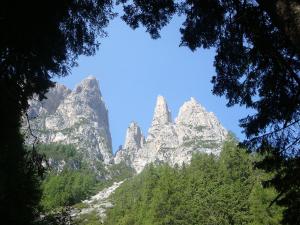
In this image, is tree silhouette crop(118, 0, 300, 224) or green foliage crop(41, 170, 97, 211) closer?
tree silhouette crop(118, 0, 300, 224)

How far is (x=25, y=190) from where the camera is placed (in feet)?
49.3

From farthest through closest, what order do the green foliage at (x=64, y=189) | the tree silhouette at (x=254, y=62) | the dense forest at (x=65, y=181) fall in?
the green foliage at (x=64, y=189) → the dense forest at (x=65, y=181) → the tree silhouette at (x=254, y=62)

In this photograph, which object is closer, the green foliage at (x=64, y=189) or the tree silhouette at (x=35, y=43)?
the tree silhouette at (x=35, y=43)

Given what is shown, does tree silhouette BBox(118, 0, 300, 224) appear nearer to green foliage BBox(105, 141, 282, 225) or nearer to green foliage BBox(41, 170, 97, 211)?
green foliage BBox(105, 141, 282, 225)

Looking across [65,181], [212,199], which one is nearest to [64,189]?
[65,181]

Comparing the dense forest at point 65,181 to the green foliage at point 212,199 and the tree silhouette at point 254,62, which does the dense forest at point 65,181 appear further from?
the green foliage at point 212,199

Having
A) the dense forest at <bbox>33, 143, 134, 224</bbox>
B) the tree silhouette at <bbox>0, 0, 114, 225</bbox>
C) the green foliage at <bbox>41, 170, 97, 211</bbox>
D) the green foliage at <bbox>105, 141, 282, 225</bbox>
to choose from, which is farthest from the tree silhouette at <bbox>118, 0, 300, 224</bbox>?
the green foliage at <bbox>41, 170, 97, 211</bbox>

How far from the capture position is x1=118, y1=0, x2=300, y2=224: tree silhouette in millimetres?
7031

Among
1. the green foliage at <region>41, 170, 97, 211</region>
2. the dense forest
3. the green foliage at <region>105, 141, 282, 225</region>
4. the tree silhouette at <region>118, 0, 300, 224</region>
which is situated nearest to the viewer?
the tree silhouette at <region>118, 0, 300, 224</region>

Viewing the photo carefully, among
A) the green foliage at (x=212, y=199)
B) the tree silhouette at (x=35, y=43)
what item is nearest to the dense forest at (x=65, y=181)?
the tree silhouette at (x=35, y=43)

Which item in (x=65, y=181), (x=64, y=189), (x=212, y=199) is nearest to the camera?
(x=212, y=199)

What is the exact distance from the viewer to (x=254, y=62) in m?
8.02

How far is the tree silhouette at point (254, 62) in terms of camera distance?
23.1ft

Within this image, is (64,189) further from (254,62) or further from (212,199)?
(254,62)
